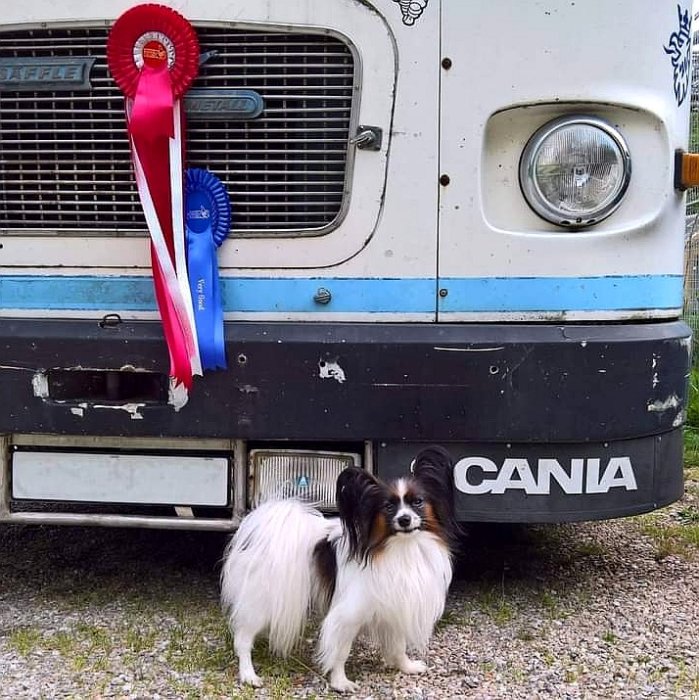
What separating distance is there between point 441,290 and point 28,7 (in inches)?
59.3

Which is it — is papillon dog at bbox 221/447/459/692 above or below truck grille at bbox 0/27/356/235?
below

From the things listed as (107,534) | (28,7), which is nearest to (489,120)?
(28,7)

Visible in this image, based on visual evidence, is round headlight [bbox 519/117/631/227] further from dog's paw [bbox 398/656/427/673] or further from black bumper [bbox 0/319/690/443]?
dog's paw [bbox 398/656/427/673]

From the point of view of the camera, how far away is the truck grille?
117 inches

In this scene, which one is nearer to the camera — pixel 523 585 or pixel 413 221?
pixel 413 221

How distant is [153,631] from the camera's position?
312 centimetres

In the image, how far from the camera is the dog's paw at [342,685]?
108 inches

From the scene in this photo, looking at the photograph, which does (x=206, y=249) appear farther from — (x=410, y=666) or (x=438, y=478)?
(x=410, y=666)

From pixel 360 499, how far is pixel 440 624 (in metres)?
0.78

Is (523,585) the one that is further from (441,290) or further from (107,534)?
(107,534)

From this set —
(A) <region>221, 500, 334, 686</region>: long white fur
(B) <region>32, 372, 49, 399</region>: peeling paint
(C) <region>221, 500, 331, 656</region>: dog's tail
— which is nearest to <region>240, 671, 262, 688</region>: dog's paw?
(A) <region>221, 500, 334, 686</region>: long white fur

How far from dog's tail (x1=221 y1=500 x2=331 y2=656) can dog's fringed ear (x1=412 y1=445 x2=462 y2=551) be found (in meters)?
0.36

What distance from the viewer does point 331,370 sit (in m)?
2.95

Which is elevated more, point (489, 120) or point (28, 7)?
point (28, 7)
